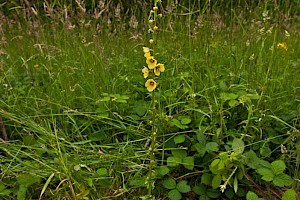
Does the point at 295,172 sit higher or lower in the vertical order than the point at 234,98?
lower

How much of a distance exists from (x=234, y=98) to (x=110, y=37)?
1.32 m

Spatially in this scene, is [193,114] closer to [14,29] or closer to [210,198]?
[210,198]

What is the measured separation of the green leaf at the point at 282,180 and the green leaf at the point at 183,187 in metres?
0.34

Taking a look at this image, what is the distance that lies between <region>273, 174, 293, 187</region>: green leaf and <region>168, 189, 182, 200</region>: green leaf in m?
0.38

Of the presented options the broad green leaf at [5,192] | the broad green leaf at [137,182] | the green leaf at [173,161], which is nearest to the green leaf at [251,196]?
the green leaf at [173,161]

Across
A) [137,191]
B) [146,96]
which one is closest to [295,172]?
[137,191]

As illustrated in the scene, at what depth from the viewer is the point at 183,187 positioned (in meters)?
1.63

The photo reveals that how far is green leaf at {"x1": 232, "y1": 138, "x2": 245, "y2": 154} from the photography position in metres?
1.62

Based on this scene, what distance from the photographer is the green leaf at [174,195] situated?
1.61 metres

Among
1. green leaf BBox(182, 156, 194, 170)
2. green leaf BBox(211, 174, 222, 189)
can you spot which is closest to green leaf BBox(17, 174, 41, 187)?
green leaf BBox(182, 156, 194, 170)

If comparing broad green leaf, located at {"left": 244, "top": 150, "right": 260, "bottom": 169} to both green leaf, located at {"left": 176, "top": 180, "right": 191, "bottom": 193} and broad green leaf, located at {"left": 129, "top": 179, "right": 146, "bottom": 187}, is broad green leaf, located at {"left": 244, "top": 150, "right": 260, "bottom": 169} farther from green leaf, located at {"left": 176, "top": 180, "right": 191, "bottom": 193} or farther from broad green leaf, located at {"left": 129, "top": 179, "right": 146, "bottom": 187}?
broad green leaf, located at {"left": 129, "top": 179, "right": 146, "bottom": 187}

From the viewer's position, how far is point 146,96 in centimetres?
216

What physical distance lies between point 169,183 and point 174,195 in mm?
64

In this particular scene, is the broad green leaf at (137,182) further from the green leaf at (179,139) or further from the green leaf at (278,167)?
the green leaf at (278,167)
